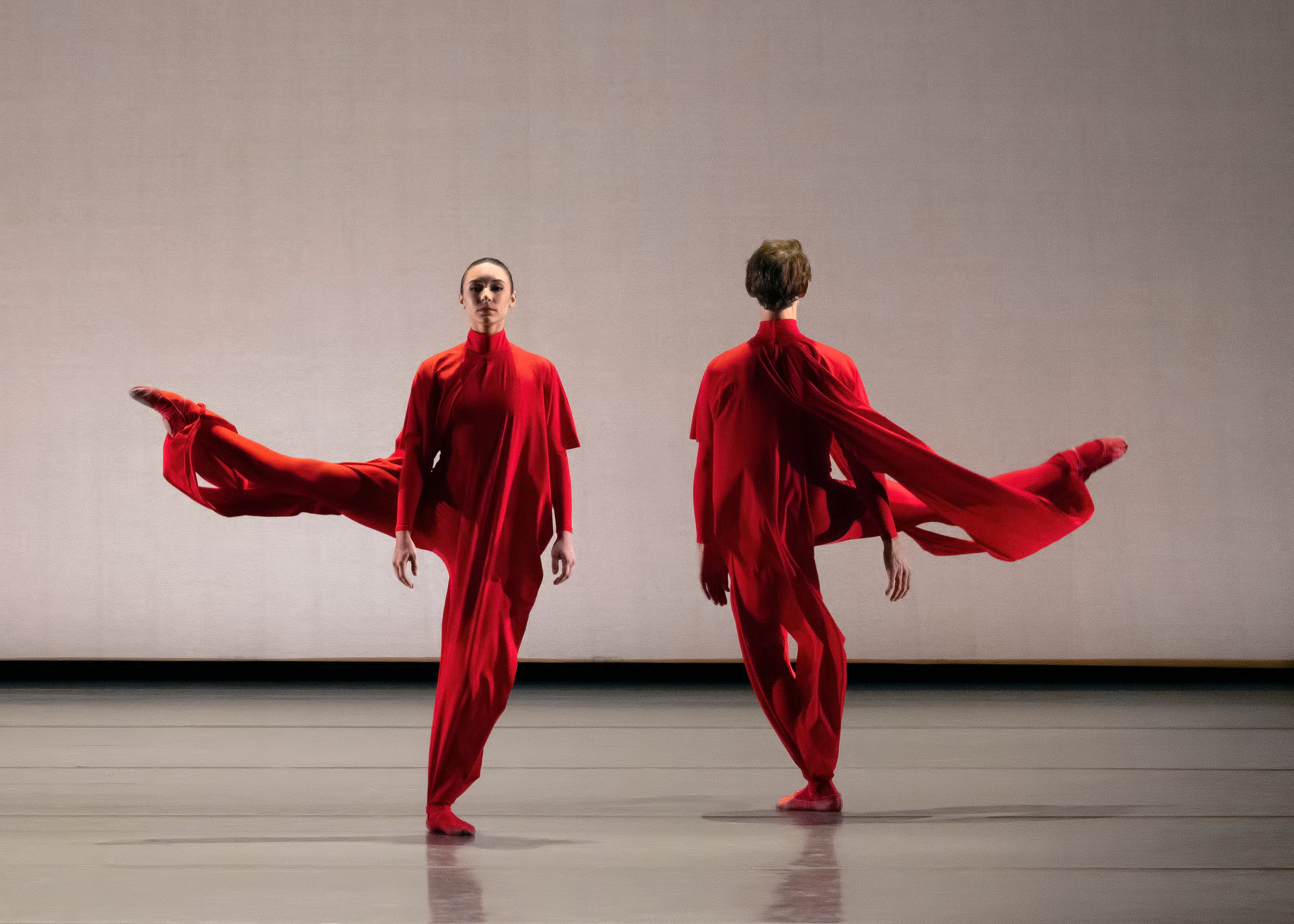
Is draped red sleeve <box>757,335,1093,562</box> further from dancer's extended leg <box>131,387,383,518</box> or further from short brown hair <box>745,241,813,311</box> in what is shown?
dancer's extended leg <box>131,387,383,518</box>

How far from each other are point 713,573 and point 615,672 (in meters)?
2.40

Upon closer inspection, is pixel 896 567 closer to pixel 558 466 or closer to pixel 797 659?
pixel 797 659

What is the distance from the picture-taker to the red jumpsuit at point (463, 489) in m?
2.77

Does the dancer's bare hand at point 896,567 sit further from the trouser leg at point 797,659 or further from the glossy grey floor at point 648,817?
the glossy grey floor at point 648,817

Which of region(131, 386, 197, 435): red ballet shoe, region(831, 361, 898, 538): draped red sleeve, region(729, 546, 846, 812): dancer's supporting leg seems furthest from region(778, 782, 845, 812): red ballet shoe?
region(131, 386, 197, 435): red ballet shoe

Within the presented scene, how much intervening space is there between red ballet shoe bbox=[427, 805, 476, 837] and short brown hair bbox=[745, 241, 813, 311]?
4.41ft

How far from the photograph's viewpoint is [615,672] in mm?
5379

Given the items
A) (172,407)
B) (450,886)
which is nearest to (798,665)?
(450,886)

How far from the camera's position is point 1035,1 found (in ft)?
17.6

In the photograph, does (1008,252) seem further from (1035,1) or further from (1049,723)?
(1049,723)

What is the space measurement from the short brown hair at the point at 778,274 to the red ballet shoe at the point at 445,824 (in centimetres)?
134

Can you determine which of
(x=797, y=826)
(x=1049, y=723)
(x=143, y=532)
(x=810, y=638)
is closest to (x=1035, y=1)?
(x=1049, y=723)

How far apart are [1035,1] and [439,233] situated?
2682 millimetres

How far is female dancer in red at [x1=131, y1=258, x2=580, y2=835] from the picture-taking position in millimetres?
2766
